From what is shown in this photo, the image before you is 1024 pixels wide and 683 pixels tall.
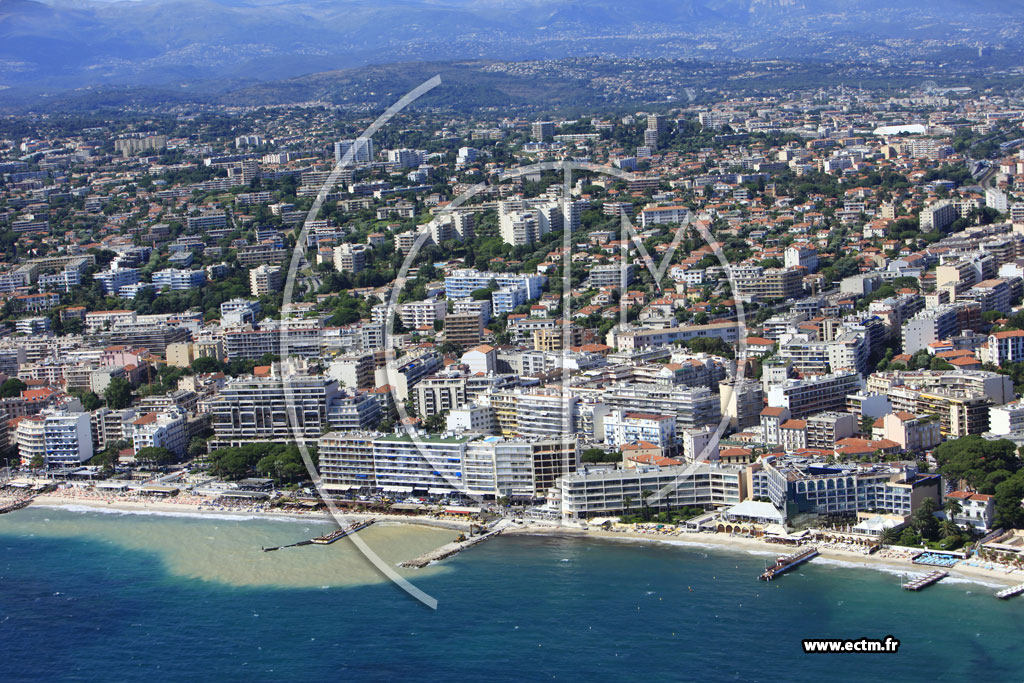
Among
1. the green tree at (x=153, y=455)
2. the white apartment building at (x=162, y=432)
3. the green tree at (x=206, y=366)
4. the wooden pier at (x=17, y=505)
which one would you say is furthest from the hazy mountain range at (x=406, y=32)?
the wooden pier at (x=17, y=505)

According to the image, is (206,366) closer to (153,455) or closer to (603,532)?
(153,455)

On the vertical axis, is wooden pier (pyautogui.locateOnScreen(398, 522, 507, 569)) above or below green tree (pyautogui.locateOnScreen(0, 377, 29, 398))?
below

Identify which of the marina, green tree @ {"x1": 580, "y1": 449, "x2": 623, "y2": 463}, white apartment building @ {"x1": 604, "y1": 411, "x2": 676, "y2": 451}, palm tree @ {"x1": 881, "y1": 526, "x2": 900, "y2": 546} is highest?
white apartment building @ {"x1": 604, "y1": 411, "x2": 676, "y2": 451}

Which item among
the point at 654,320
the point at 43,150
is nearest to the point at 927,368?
the point at 654,320

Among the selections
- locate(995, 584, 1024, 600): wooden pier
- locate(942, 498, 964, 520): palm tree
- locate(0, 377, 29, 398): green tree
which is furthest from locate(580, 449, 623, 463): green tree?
locate(0, 377, 29, 398): green tree

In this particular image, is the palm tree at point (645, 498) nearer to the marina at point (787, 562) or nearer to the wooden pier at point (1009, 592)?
the marina at point (787, 562)

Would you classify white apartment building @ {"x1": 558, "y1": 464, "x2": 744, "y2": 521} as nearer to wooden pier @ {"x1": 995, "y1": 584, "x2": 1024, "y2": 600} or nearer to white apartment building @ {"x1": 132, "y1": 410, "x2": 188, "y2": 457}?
wooden pier @ {"x1": 995, "y1": 584, "x2": 1024, "y2": 600}
